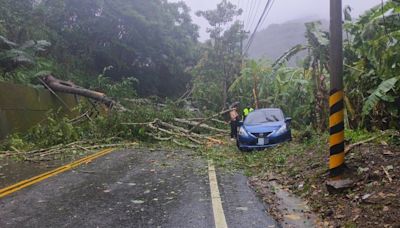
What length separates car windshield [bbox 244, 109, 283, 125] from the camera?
49.1 ft

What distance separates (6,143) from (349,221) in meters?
12.7

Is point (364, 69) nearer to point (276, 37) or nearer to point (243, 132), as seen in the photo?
point (243, 132)

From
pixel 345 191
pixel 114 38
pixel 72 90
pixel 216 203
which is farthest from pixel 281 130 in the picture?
pixel 114 38

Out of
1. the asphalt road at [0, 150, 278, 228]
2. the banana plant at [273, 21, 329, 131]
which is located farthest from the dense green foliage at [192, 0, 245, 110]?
the asphalt road at [0, 150, 278, 228]

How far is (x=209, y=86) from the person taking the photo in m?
33.6

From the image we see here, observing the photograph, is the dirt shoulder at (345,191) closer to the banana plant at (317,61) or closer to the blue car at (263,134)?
the blue car at (263,134)

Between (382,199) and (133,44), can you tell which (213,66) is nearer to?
(133,44)

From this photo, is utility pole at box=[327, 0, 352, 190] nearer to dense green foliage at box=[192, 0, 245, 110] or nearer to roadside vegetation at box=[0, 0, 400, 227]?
roadside vegetation at box=[0, 0, 400, 227]

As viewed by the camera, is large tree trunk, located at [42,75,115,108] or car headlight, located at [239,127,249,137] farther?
large tree trunk, located at [42,75,115,108]

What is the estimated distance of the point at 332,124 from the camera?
7242 mm

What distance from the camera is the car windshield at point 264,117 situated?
15.0 metres

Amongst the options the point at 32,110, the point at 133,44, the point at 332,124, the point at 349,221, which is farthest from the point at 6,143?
the point at 133,44

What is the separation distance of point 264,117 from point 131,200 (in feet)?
29.4

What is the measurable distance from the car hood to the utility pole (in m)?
6.61
